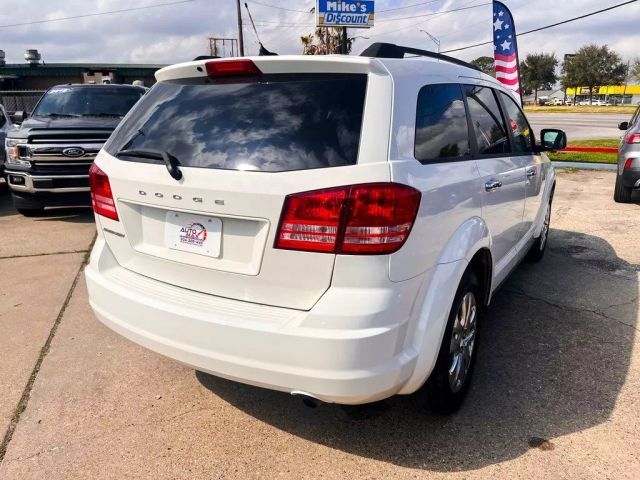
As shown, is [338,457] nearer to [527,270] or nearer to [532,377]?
[532,377]

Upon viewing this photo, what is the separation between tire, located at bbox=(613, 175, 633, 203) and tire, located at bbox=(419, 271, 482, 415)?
650 cm

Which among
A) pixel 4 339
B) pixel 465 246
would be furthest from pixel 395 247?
pixel 4 339

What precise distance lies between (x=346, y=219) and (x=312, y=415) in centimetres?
131

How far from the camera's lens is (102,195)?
2.86 m

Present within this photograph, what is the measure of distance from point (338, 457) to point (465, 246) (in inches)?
46.8

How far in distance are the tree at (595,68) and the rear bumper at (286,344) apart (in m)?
89.1

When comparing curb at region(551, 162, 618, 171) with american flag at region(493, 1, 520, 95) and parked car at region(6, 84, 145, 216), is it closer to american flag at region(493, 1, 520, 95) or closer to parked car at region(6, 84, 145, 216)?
american flag at region(493, 1, 520, 95)

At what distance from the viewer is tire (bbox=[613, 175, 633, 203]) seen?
8.41 meters

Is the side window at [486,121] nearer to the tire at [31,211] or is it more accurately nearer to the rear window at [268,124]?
the rear window at [268,124]

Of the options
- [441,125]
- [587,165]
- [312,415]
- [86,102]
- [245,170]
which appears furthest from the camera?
[587,165]

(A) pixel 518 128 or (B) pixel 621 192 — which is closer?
(A) pixel 518 128

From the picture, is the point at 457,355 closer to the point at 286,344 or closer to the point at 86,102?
the point at 286,344

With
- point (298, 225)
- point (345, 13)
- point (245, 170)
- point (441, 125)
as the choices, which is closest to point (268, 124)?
point (245, 170)

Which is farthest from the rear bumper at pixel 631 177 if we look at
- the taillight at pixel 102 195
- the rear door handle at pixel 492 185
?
the taillight at pixel 102 195
